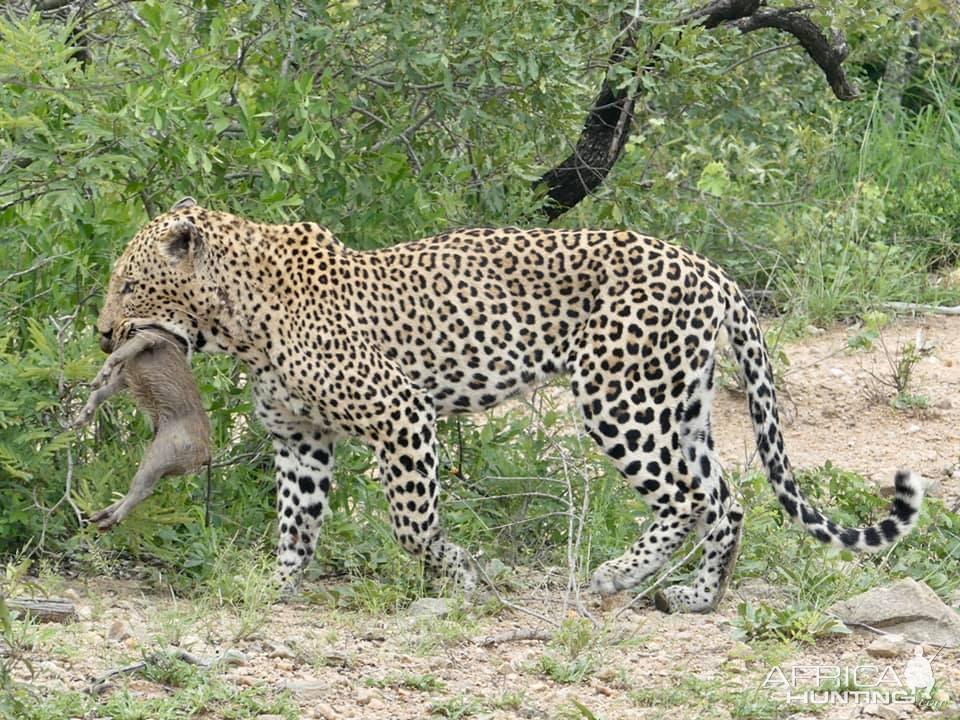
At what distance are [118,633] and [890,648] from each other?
2.74m

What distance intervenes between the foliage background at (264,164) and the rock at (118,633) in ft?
1.90

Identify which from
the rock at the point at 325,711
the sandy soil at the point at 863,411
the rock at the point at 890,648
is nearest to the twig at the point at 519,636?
the rock at the point at 325,711

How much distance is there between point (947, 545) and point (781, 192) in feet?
14.5

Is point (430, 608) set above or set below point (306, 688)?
below

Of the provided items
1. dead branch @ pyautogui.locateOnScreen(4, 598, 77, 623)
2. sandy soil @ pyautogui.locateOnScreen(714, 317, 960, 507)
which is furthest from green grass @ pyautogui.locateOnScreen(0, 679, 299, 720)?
sandy soil @ pyautogui.locateOnScreen(714, 317, 960, 507)

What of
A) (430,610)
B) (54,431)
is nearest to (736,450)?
(430,610)

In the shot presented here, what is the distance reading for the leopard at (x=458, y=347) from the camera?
6926 mm

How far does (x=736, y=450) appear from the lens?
9656 millimetres

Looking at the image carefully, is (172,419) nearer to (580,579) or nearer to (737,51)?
(580,579)

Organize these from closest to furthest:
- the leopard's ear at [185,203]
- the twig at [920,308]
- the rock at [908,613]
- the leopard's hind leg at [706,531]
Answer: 1. the rock at [908,613]
2. the leopard's hind leg at [706,531]
3. the leopard's ear at [185,203]
4. the twig at [920,308]

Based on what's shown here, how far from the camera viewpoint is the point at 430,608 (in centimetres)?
663

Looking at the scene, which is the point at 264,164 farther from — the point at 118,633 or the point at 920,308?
the point at 920,308

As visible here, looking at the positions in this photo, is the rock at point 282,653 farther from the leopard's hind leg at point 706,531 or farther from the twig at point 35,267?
the twig at point 35,267

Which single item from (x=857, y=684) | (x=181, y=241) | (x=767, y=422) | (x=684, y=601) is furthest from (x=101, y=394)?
(x=857, y=684)
